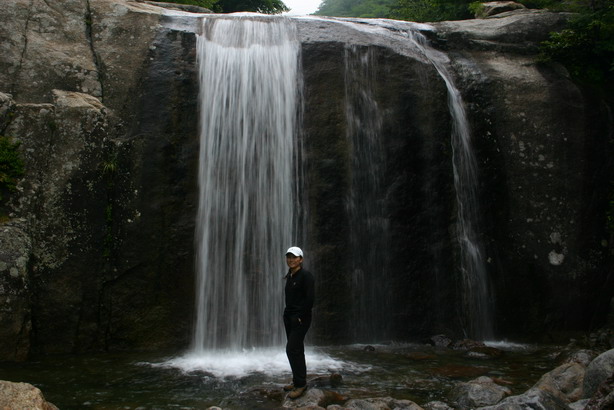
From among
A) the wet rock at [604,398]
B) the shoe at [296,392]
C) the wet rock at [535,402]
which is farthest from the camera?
the shoe at [296,392]

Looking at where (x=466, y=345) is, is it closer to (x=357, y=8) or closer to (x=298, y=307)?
(x=298, y=307)

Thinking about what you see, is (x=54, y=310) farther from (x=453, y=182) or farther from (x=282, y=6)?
(x=282, y=6)

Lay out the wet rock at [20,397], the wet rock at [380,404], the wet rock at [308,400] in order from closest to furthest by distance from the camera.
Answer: the wet rock at [20,397] < the wet rock at [380,404] < the wet rock at [308,400]

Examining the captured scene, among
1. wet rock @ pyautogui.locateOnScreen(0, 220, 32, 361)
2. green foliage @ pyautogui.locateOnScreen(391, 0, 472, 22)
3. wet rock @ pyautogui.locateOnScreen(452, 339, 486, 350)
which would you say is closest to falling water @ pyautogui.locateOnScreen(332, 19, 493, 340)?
→ wet rock @ pyautogui.locateOnScreen(452, 339, 486, 350)

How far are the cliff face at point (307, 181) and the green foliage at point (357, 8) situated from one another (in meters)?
11.6

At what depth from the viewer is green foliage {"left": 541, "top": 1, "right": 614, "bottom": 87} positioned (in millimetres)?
11641

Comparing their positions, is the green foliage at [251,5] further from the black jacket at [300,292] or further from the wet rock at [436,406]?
the wet rock at [436,406]

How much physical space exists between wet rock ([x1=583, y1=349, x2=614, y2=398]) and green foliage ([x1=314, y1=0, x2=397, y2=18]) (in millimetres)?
17576

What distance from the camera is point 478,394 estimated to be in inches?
237

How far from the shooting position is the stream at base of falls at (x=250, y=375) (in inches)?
245

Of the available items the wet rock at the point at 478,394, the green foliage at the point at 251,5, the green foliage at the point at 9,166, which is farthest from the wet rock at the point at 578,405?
the green foliage at the point at 251,5

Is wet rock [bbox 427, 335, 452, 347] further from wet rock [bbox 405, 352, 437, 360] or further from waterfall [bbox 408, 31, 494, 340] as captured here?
Answer: wet rock [bbox 405, 352, 437, 360]

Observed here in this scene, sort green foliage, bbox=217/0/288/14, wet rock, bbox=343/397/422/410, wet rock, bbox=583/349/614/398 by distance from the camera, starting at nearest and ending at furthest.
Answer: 1. wet rock, bbox=583/349/614/398
2. wet rock, bbox=343/397/422/410
3. green foliage, bbox=217/0/288/14

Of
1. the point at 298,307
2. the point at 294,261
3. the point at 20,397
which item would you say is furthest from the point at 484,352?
the point at 20,397
